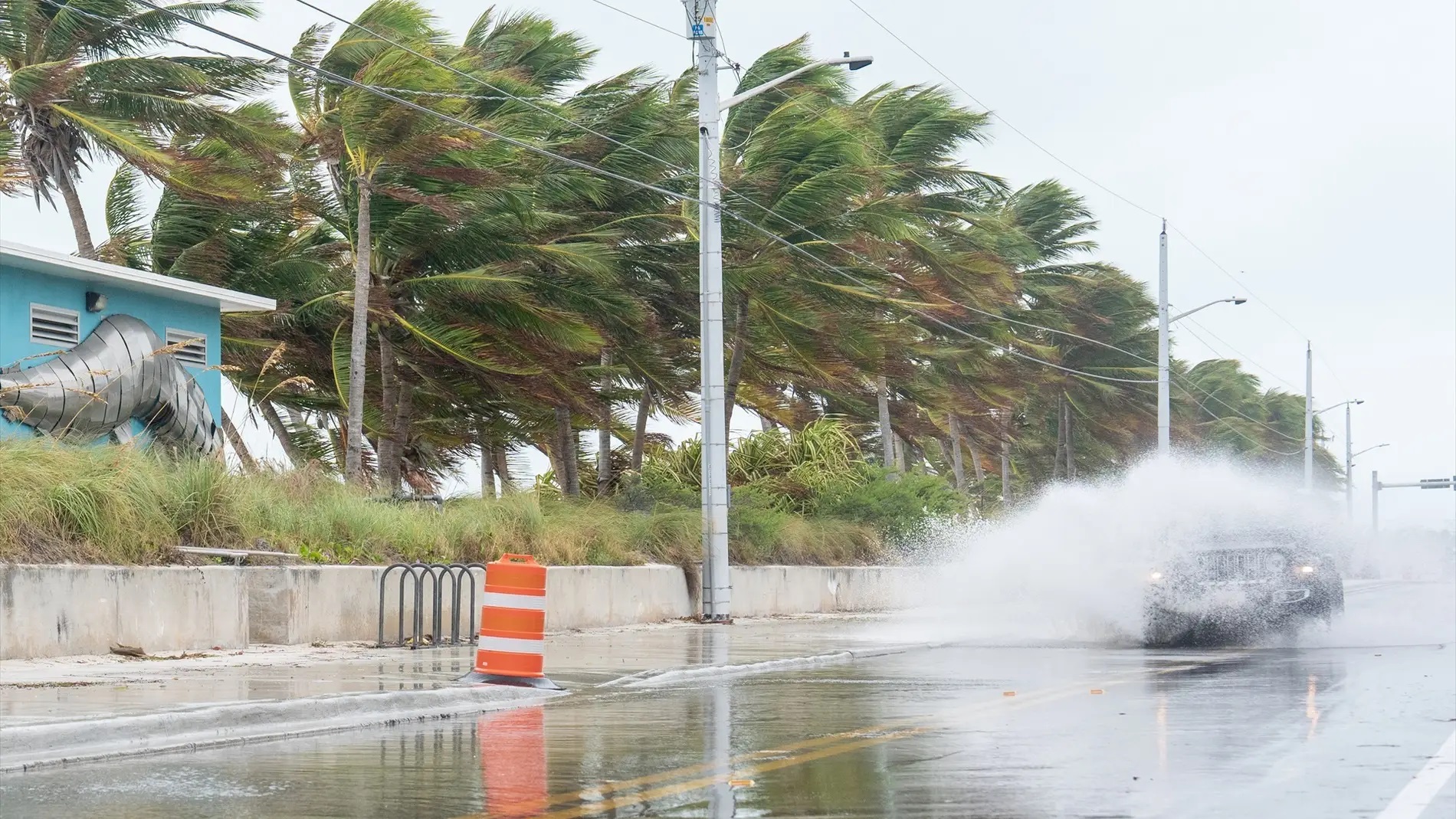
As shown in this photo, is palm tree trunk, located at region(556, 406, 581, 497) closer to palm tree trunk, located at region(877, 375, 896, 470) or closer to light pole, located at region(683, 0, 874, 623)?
light pole, located at region(683, 0, 874, 623)

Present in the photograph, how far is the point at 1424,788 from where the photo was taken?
27.2 ft

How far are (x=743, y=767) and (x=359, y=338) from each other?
58.0 feet

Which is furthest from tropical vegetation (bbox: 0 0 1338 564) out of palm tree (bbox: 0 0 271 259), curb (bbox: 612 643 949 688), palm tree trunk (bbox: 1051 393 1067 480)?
palm tree trunk (bbox: 1051 393 1067 480)

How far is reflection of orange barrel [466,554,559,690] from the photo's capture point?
13.8 meters

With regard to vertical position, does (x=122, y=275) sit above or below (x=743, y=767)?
above

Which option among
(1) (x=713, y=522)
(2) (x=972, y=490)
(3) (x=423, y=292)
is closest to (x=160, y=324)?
(3) (x=423, y=292)

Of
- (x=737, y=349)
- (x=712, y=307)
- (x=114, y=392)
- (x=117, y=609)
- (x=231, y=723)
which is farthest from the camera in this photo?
(x=737, y=349)

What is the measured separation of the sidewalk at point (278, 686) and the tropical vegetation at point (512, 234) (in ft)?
15.6

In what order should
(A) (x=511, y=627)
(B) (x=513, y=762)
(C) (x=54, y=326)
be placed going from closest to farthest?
1. (B) (x=513, y=762)
2. (A) (x=511, y=627)
3. (C) (x=54, y=326)

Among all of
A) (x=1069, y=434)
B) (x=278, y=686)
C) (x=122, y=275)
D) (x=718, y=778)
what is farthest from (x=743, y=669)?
(x=1069, y=434)

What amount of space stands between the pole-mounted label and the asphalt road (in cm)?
1306

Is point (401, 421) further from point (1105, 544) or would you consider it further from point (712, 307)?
point (1105, 544)

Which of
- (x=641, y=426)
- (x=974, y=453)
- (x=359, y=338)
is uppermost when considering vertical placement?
(x=974, y=453)

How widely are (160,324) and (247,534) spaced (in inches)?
246
